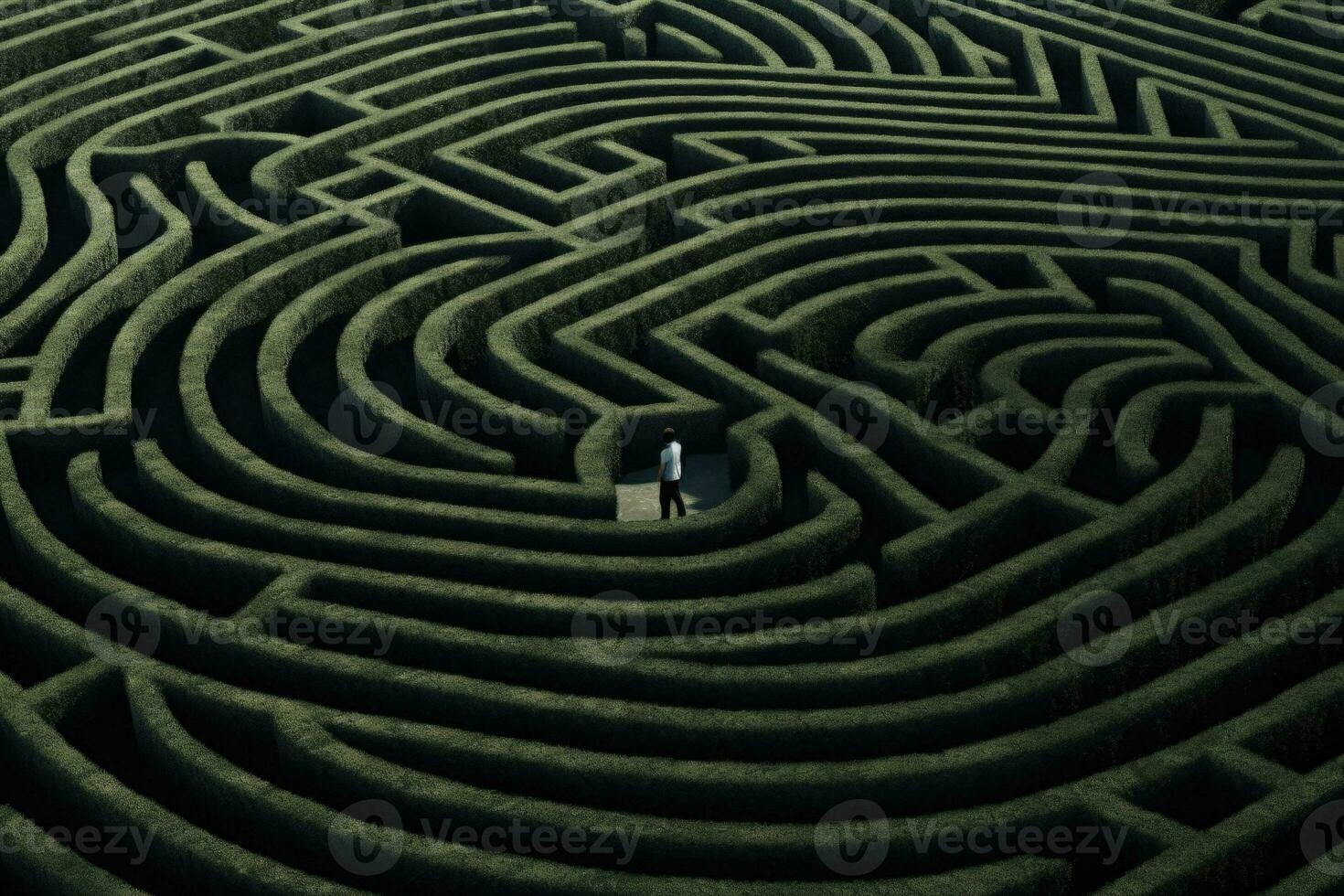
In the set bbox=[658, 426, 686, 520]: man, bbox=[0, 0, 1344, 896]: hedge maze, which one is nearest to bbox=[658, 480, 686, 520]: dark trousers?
bbox=[658, 426, 686, 520]: man

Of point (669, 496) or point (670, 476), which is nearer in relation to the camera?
point (670, 476)

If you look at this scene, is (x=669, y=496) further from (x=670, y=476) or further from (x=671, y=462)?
(x=671, y=462)

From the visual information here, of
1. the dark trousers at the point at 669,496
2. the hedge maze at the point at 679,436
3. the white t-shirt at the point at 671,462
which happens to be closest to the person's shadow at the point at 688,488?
the dark trousers at the point at 669,496

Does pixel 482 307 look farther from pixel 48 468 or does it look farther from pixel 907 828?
pixel 907 828

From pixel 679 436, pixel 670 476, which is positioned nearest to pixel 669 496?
pixel 670 476

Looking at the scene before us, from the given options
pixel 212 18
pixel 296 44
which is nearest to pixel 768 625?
pixel 296 44

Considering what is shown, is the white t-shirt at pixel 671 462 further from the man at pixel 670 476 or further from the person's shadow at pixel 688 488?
the person's shadow at pixel 688 488

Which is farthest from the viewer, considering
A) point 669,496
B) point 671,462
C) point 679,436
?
point 679,436
